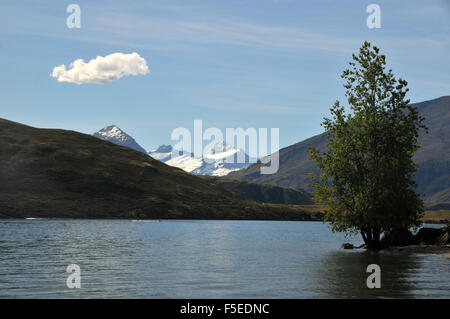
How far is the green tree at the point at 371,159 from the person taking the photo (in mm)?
72500

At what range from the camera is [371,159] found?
75188mm

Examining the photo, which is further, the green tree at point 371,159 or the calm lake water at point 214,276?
the green tree at point 371,159

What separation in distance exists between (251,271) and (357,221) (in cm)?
2845

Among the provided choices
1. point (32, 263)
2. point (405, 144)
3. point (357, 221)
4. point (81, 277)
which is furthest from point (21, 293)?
point (405, 144)

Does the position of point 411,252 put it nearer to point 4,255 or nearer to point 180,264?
point 180,264

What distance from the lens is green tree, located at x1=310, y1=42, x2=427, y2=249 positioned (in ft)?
238

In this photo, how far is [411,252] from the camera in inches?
3039

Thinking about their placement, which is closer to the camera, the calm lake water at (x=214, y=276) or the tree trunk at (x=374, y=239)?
the calm lake water at (x=214, y=276)

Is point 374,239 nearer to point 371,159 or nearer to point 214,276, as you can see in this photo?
point 371,159

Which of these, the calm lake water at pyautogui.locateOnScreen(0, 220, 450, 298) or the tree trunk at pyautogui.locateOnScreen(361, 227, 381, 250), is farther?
the tree trunk at pyautogui.locateOnScreen(361, 227, 381, 250)

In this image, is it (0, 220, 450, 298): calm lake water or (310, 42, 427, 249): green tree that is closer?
(0, 220, 450, 298): calm lake water

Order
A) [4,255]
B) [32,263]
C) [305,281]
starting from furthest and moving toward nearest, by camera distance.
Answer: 1. [4,255]
2. [32,263]
3. [305,281]
